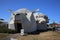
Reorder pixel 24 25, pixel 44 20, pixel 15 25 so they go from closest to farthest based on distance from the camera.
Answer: pixel 24 25 < pixel 15 25 < pixel 44 20

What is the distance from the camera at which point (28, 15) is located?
34719 mm

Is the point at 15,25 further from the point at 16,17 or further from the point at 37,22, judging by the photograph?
the point at 37,22

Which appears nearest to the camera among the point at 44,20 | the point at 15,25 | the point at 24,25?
the point at 24,25

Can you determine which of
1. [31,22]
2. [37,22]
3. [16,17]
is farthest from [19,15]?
[37,22]

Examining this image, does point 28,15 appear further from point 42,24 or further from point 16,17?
point 42,24

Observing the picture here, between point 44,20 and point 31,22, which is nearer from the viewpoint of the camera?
point 31,22

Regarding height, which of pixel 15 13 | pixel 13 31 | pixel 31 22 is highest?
pixel 15 13

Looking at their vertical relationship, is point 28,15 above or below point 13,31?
above

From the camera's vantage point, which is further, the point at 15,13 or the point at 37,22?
the point at 37,22

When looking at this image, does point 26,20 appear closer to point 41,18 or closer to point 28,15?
point 28,15

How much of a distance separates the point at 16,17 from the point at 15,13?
1.24m

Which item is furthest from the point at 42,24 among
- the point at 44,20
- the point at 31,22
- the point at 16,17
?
the point at 16,17

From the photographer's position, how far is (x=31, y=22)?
3422cm

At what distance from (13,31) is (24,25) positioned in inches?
134
